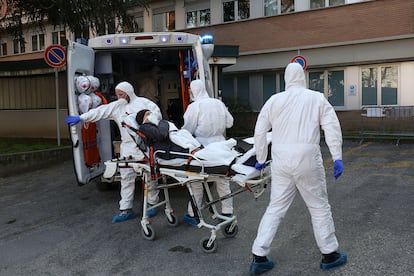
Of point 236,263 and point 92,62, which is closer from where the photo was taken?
point 236,263

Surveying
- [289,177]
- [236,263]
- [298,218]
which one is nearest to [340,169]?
[289,177]

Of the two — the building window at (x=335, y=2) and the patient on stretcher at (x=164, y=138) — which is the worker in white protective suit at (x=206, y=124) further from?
the building window at (x=335, y=2)

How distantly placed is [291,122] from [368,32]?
12772 mm

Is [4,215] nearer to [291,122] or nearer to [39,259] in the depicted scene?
[39,259]

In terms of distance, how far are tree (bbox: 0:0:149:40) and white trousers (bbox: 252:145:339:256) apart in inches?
383

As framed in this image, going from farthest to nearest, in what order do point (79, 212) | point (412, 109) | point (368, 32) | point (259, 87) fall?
1. point (259, 87)
2. point (368, 32)
3. point (412, 109)
4. point (79, 212)

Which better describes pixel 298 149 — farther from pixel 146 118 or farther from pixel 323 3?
pixel 323 3

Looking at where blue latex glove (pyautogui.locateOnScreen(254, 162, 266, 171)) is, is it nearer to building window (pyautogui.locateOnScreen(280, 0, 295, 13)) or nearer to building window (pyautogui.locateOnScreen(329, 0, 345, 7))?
building window (pyautogui.locateOnScreen(329, 0, 345, 7))

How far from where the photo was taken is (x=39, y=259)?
181 inches

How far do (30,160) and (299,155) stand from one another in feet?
28.9

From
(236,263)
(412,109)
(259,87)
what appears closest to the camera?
(236,263)

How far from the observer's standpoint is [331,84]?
53.5ft

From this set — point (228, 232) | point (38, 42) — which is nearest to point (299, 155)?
point (228, 232)

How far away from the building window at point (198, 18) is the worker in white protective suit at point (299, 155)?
52.7ft
